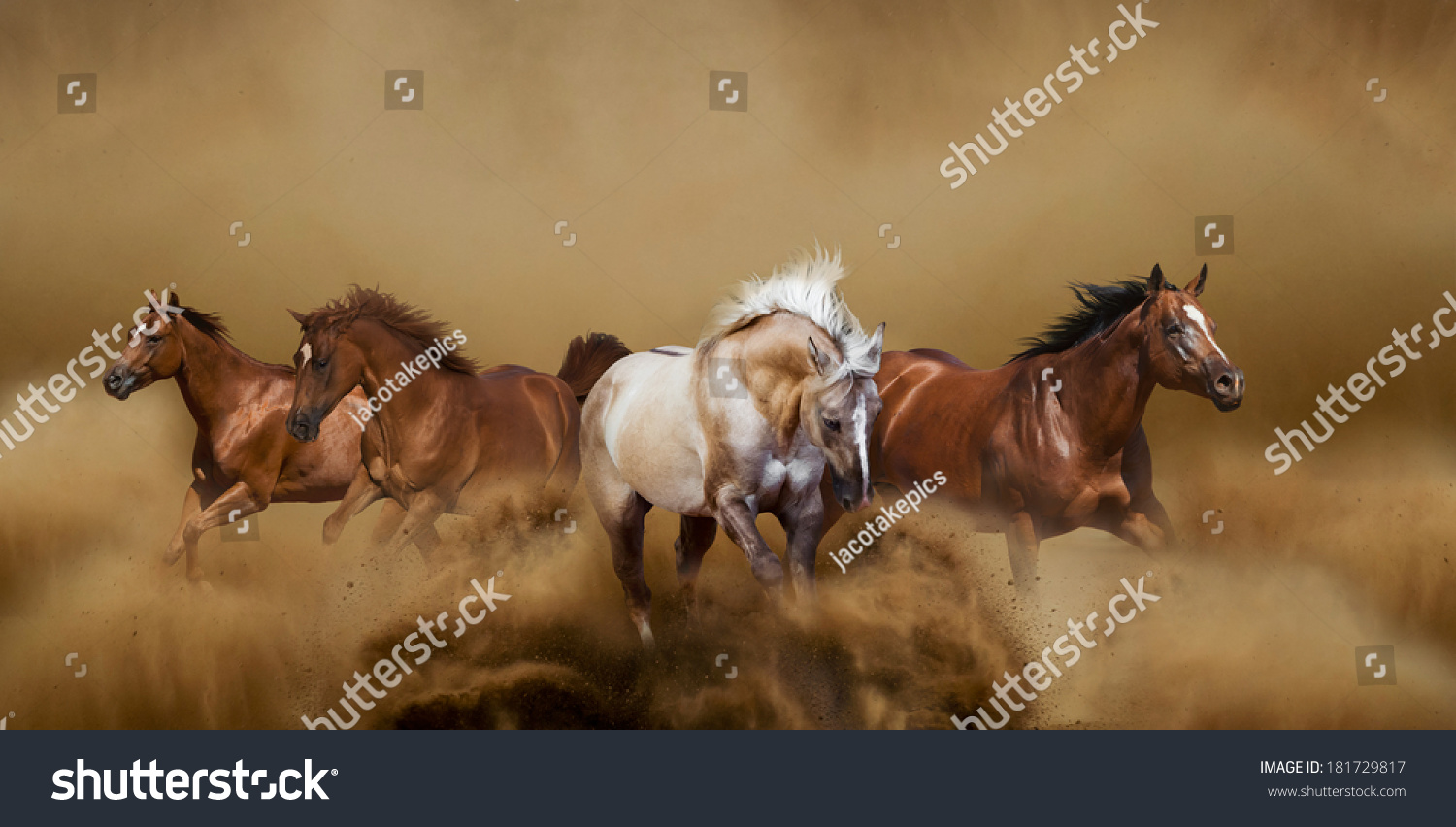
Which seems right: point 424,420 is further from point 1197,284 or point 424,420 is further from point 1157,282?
point 1197,284

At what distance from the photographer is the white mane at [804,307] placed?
521cm

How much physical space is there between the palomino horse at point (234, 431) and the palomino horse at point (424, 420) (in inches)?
8.0

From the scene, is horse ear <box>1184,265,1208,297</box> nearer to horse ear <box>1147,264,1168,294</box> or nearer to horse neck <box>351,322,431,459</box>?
horse ear <box>1147,264,1168,294</box>

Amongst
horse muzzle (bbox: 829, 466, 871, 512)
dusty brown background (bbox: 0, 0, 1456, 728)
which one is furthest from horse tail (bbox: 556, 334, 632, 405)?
horse muzzle (bbox: 829, 466, 871, 512)

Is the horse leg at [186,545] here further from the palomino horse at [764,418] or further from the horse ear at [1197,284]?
the horse ear at [1197,284]

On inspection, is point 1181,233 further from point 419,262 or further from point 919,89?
point 419,262

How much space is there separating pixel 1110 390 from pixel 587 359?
3009 mm

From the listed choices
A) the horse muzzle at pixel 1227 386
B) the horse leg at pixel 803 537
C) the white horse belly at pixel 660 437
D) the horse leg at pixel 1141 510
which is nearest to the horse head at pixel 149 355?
the white horse belly at pixel 660 437

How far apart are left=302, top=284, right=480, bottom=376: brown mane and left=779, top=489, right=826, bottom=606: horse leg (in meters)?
2.22

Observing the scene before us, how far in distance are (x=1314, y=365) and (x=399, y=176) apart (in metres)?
5.66

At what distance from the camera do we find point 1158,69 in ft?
22.3

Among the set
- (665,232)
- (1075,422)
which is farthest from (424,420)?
(1075,422)

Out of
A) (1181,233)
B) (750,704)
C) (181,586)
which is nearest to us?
(750,704)

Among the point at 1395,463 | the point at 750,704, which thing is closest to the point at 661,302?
the point at 750,704
